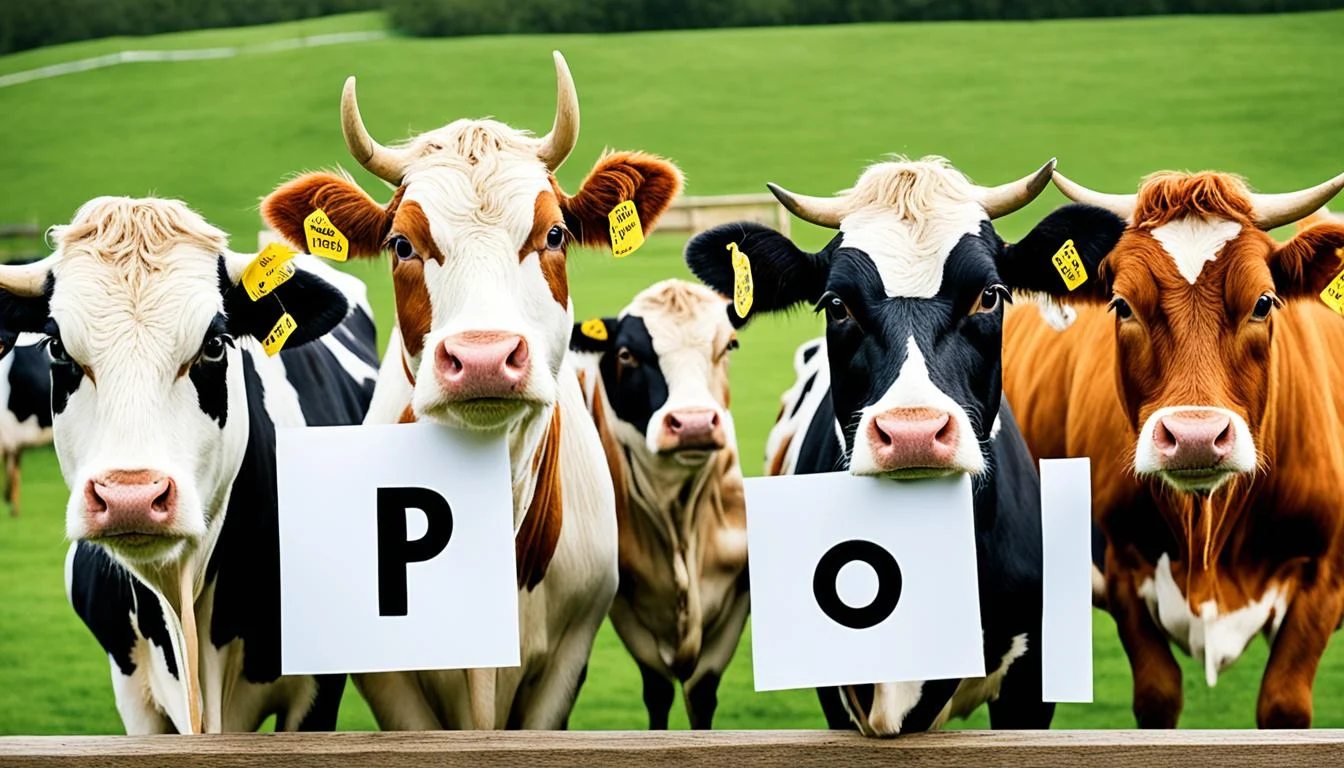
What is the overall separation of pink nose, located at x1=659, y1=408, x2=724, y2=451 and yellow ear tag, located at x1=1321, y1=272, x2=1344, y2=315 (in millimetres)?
1997

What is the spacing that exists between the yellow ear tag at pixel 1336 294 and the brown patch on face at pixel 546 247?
5.64 feet

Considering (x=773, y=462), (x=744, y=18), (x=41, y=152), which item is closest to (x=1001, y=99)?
(x=744, y=18)

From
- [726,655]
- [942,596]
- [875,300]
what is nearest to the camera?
[942,596]

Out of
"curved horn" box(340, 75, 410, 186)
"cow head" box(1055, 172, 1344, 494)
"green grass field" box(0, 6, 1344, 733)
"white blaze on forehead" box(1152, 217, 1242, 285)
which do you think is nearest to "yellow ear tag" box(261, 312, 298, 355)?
"curved horn" box(340, 75, 410, 186)

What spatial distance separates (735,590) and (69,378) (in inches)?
111

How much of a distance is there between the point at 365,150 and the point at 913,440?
1.27 metres

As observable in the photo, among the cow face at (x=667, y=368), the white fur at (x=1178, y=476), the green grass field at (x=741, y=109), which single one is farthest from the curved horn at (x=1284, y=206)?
the green grass field at (x=741, y=109)

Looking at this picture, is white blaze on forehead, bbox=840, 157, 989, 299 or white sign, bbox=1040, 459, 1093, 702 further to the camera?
white blaze on forehead, bbox=840, 157, 989, 299

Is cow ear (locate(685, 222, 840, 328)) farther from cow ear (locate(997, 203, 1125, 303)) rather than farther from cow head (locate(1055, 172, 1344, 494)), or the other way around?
cow head (locate(1055, 172, 1344, 494))

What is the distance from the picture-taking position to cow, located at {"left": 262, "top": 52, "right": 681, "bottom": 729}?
2.71 m

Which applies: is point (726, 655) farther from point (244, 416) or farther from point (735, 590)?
point (244, 416)

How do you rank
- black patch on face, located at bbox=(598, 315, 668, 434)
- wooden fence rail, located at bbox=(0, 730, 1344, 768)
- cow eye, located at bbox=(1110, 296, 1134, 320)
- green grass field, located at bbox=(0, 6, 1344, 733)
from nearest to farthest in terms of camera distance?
wooden fence rail, located at bbox=(0, 730, 1344, 768), cow eye, located at bbox=(1110, 296, 1134, 320), black patch on face, located at bbox=(598, 315, 668, 434), green grass field, located at bbox=(0, 6, 1344, 733)

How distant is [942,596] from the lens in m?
2.60

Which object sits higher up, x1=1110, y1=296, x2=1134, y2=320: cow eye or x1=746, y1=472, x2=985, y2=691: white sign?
x1=1110, y1=296, x2=1134, y2=320: cow eye
